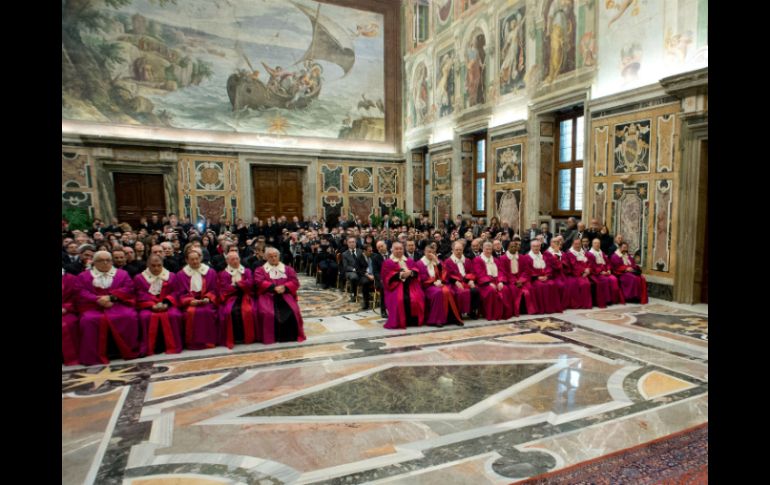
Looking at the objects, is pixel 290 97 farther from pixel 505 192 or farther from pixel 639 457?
pixel 639 457

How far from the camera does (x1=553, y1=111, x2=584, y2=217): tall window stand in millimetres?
12656

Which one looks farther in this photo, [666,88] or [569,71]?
[569,71]

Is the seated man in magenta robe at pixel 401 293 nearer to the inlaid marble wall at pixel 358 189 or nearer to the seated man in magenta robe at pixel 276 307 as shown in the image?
the seated man in magenta robe at pixel 276 307

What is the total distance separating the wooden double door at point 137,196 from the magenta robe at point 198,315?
42.5 feet

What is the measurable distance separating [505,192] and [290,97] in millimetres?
10725

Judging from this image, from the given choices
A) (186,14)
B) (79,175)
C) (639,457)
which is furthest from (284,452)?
(186,14)

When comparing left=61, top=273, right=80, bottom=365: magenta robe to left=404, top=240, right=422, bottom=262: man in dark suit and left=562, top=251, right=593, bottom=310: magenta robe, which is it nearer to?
left=404, top=240, right=422, bottom=262: man in dark suit

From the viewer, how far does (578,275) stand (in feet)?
30.2

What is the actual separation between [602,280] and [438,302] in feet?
12.5

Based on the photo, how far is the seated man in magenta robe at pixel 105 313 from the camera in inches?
232

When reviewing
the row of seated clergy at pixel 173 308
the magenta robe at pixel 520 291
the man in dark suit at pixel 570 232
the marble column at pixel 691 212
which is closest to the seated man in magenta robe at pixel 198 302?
the row of seated clergy at pixel 173 308

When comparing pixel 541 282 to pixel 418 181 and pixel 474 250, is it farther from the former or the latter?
pixel 418 181
